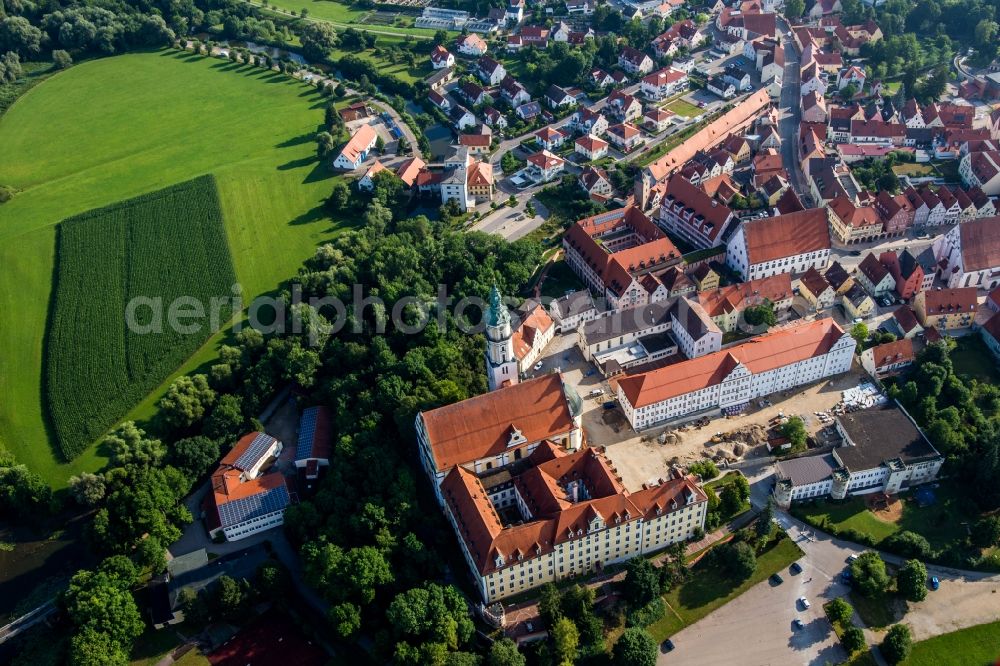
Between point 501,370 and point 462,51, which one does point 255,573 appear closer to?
point 501,370

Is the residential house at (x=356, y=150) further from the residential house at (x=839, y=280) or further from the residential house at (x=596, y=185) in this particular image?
the residential house at (x=839, y=280)

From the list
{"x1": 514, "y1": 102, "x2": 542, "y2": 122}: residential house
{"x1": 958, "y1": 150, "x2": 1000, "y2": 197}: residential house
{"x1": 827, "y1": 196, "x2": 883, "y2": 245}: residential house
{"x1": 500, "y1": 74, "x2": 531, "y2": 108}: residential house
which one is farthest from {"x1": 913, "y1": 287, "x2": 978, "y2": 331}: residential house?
{"x1": 500, "y1": 74, "x2": 531, "y2": 108}: residential house

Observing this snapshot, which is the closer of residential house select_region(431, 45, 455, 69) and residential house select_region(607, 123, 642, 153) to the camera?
residential house select_region(607, 123, 642, 153)

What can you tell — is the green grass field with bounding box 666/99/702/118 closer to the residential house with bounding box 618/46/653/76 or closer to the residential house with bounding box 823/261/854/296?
the residential house with bounding box 618/46/653/76

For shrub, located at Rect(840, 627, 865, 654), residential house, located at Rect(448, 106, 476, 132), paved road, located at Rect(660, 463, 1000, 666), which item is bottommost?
paved road, located at Rect(660, 463, 1000, 666)

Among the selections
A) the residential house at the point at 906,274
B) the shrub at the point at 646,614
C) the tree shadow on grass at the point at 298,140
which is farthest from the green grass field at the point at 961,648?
the tree shadow on grass at the point at 298,140

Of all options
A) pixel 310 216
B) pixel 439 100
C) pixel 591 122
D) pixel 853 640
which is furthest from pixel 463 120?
pixel 853 640

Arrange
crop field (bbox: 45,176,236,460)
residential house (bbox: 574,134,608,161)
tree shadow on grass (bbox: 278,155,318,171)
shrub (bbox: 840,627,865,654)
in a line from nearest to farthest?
shrub (bbox: 840,627,865,654) → crop field (bbox: 45,176,236,460) → residential house (bbox: 574,134,608,161) → tree shadow on grass (bbox: 278,155,318,171)
